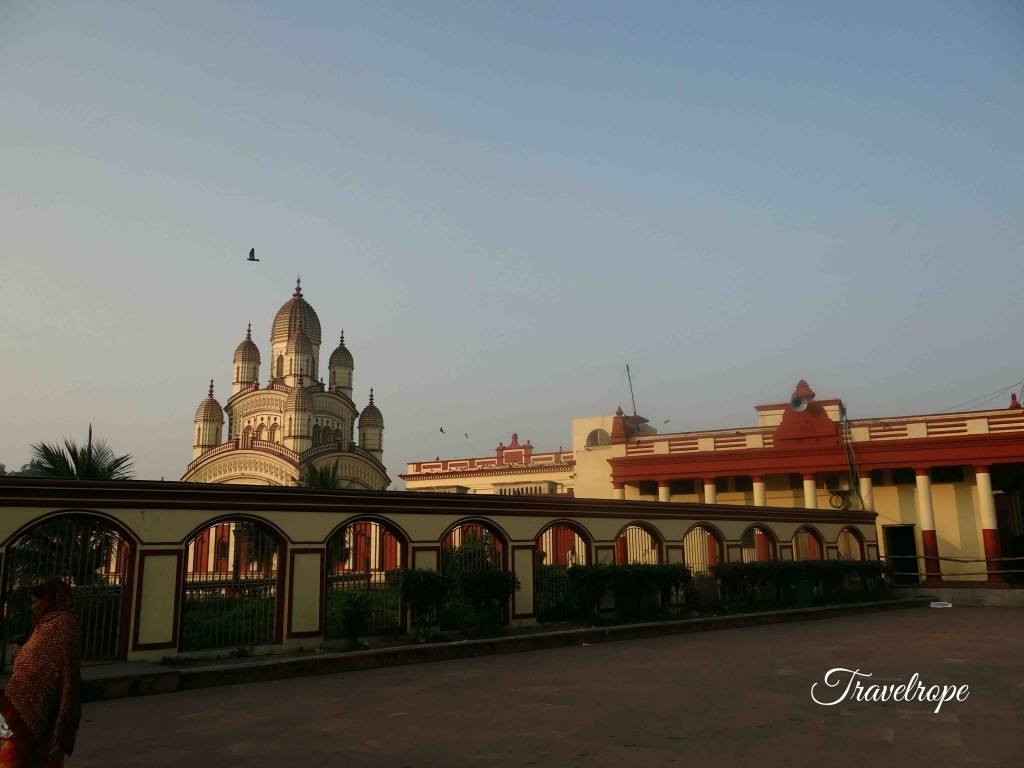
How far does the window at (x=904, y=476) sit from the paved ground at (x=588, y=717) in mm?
18698

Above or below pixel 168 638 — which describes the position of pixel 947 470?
above

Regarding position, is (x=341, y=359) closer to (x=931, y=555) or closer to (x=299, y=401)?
(x=299, y=401)

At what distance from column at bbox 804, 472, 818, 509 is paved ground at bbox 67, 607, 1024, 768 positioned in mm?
17863

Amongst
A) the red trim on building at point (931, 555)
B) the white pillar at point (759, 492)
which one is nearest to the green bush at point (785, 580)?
the red trim on building at point (931, 555)

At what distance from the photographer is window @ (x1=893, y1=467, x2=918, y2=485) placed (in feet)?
102

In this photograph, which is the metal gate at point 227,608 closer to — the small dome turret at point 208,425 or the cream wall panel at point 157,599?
the cream wall panel at point 157,599

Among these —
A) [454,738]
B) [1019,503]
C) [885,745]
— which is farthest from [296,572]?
[1019,503]

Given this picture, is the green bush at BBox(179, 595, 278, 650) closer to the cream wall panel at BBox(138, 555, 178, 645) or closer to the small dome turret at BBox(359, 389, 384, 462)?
the cream wall panel at BBox(138, 555, 178, 645)

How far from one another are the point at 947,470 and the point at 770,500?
677 cm

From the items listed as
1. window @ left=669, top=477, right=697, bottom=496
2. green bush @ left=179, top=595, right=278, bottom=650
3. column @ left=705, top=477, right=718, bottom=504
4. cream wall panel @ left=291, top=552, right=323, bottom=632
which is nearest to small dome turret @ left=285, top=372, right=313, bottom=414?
window @ left=669, top=477, right=697, bottom=496

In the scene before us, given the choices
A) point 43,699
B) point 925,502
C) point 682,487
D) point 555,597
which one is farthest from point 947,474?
point 43,699

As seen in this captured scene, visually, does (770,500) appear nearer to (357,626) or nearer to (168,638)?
(357,626)

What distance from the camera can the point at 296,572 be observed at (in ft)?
47.2

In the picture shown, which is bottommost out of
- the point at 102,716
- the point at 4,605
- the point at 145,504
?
A: the point at 102,716
